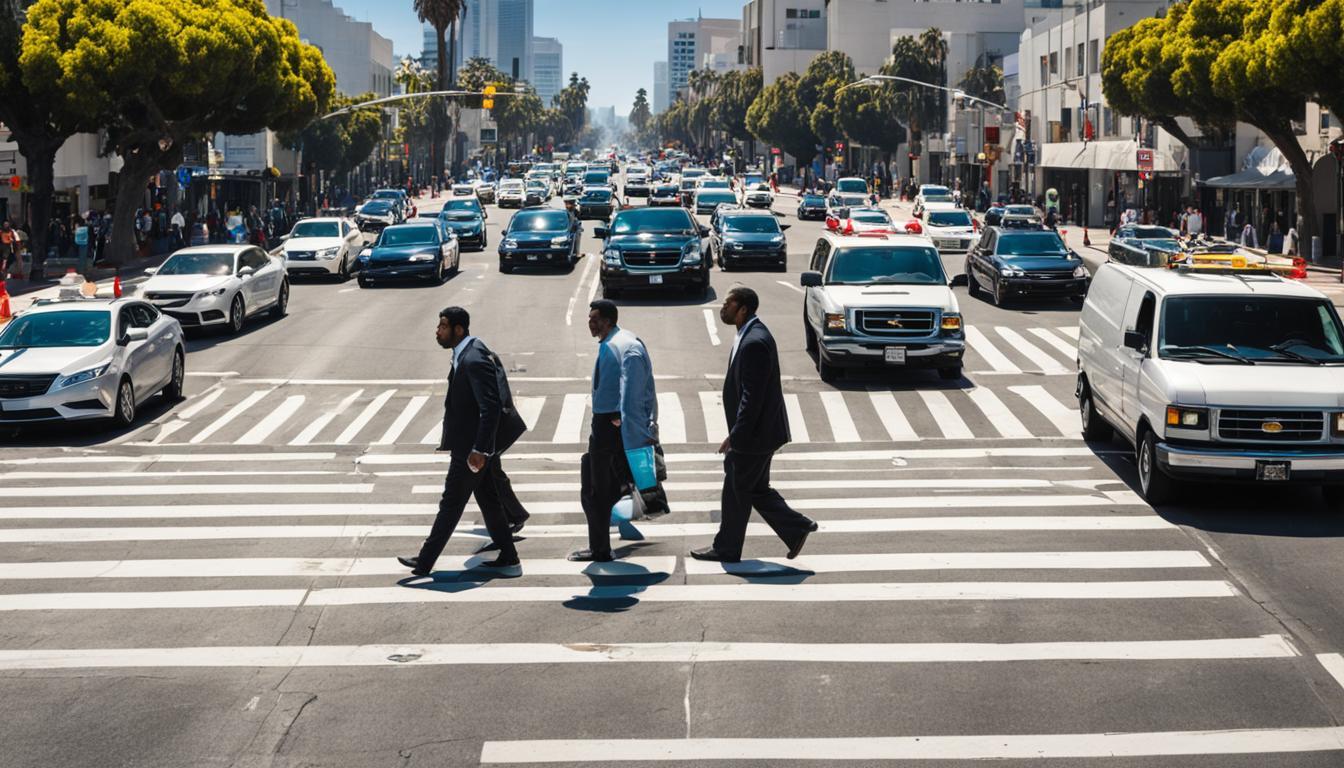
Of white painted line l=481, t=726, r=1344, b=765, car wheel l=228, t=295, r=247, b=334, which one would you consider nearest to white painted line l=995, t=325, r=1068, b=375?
car wheel l=228, t=295, r=247, b=334

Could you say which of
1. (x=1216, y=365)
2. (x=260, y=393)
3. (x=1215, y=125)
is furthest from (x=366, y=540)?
(x=1215, y=125)

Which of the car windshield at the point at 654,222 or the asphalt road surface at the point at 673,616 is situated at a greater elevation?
the car windshield at the point at 654,222

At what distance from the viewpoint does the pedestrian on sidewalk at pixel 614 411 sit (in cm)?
1119

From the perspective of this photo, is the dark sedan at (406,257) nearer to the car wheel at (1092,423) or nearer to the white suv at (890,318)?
the white suv at (890,318)

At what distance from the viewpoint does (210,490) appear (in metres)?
15.1

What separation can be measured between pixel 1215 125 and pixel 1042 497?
133 feet

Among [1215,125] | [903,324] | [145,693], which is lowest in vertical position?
[145,693]

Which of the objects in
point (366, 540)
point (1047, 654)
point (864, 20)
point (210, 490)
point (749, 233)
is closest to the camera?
point (1047, 654)

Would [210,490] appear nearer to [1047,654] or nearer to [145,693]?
[145,693]

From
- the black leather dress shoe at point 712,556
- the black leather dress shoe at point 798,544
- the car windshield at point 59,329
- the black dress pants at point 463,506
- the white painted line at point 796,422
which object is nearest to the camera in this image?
the black dress pants at point 463,506

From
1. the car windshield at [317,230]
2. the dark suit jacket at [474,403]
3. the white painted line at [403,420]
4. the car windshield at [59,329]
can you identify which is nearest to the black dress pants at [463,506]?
the dark suit jacket at [474,403]

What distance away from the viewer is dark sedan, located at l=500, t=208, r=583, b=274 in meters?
41.0

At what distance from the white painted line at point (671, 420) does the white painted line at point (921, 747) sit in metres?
10.5

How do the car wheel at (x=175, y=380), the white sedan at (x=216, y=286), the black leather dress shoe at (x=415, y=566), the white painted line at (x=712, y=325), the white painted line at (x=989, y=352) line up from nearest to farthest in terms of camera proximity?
1. the black leather dress shoe at (x=415, y=566)
2. the car wheel at (x=175, y=380)
3. the white painted line at (x=989, y=352)
4. the white painted line at (x=712, y=325)
5. the white sedan at (x=216, y=286)
